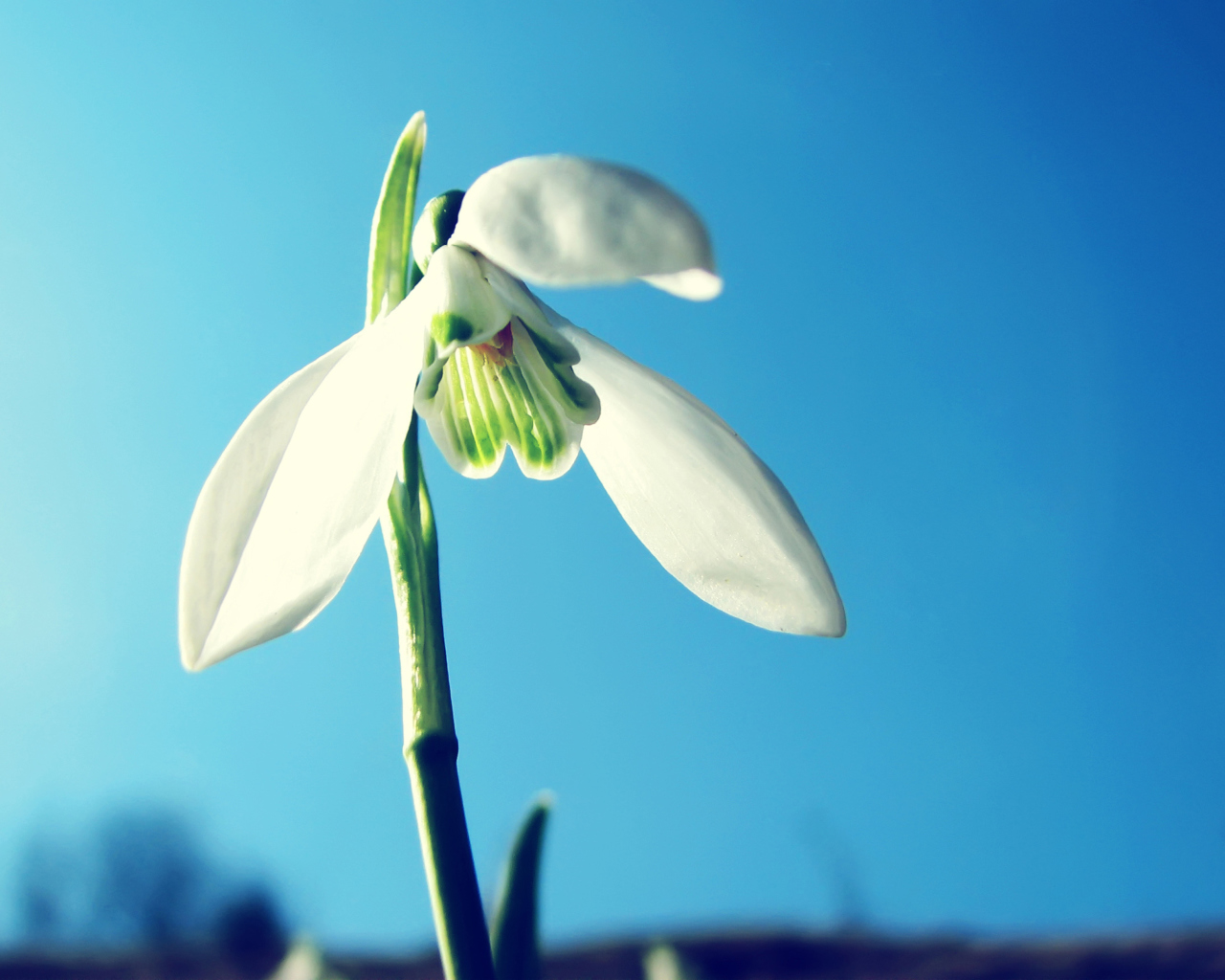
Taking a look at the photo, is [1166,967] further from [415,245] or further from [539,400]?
[415,245]

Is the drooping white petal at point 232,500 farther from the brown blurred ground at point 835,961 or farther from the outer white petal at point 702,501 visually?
the brown blurred ground at point 835,961

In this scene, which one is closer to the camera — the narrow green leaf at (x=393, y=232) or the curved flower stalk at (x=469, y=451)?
the curved flower stalk at (x=469, y=451)

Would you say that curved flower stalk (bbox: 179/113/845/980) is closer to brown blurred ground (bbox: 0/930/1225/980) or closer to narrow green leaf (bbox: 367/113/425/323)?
narrow green leaf (bbox: 367/113/425/323)

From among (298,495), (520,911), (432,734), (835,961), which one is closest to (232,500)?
(298,495)

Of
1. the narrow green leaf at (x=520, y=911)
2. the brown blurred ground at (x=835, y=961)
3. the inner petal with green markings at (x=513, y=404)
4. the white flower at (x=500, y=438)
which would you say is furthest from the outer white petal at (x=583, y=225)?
the brown blurred ground at (x=835, y=961)

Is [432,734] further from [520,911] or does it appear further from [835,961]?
[835,961]
